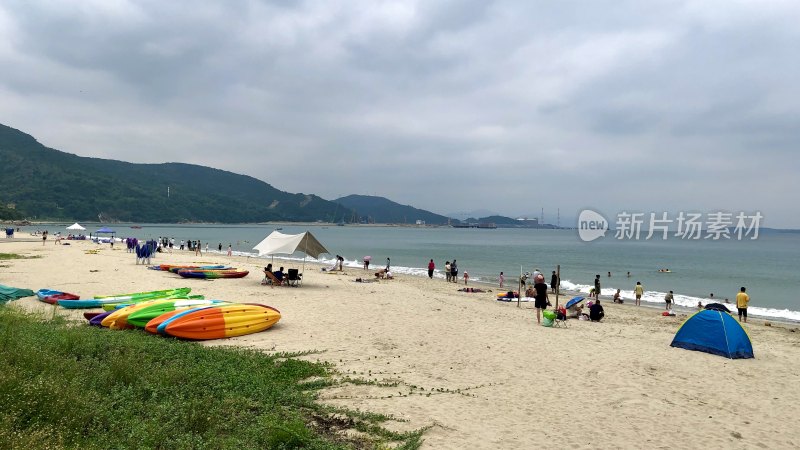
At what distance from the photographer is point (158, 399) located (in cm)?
582

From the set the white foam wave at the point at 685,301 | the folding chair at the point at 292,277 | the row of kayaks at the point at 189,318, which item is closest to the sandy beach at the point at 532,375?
the row of kayaks at the point at 189,318

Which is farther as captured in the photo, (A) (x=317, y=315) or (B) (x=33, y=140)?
(B) (x=33, y=140)

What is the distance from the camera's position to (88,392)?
5590mm

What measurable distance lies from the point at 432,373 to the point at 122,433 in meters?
5.03

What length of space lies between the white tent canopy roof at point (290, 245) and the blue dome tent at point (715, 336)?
43.1 ft

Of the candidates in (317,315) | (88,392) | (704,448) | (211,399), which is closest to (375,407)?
(211,399)

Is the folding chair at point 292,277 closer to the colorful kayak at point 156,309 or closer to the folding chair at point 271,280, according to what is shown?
the folding chair at point 271,280

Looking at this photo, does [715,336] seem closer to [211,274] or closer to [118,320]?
[118,320]

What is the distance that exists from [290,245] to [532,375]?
1328cm

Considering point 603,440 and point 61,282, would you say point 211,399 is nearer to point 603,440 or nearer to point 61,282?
point 603,440

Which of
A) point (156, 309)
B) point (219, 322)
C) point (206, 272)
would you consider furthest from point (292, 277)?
point (219, 322)

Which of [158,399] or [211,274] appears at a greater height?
[158,399]

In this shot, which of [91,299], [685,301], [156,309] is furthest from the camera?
[685,301]

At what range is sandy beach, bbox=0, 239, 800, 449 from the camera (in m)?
6.14
